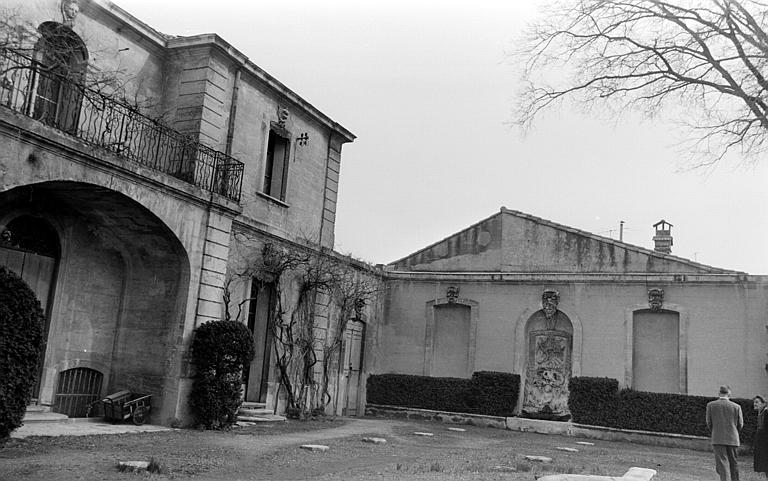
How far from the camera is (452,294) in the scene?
20594 millimetres

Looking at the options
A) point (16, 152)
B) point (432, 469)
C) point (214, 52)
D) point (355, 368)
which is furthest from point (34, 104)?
point (355, 368)

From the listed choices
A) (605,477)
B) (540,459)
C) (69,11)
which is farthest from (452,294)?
(605,477)

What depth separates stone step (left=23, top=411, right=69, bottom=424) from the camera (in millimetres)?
10800

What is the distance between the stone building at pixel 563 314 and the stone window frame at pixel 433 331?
30 mm

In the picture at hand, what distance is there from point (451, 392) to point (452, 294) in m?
2.77

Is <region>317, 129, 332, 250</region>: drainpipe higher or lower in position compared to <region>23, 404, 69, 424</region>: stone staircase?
higher

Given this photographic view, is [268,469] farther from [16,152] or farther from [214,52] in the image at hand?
[214,52]

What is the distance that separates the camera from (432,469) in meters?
9.42

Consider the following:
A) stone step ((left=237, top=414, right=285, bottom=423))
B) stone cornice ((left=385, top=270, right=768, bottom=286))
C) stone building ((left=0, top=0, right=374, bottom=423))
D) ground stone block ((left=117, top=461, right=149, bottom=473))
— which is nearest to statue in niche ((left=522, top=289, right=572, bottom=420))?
stone cornice ((left=385, top=270, right=768, bottom=286))

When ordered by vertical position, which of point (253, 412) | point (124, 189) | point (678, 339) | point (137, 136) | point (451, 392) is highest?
point (137, 136)

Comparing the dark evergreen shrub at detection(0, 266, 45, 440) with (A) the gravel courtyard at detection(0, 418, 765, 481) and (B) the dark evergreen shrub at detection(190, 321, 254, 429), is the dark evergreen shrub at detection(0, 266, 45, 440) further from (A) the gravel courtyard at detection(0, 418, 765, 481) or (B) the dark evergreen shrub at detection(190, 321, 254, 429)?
(B) the dark evergreen shrub at detection(190, 321, 254, 429)

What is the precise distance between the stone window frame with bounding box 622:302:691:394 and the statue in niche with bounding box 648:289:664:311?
0.12 metres

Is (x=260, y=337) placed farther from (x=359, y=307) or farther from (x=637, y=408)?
(x=637, y=408)

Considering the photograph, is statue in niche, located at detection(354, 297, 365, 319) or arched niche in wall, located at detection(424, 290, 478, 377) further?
arched niche in wall, located at detection(424, 290, 478, 377)
